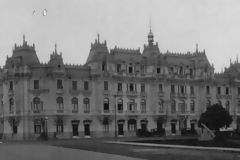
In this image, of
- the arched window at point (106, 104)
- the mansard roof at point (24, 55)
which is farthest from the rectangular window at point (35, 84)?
the arched window at point (106, 104)

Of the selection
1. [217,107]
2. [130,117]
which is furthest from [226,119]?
[130,117]

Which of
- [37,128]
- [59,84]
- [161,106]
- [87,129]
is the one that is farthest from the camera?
[161,106]

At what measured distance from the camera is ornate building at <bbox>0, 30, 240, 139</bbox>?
85875 mm

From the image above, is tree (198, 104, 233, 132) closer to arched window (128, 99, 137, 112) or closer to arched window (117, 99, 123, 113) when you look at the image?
arched window (117, 99, 123, 113)

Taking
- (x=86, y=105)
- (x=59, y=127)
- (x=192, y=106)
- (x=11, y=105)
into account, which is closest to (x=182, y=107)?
(x=192, y=106)

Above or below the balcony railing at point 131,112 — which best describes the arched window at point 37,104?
above

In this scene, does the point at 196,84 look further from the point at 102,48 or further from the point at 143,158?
the point at 143,158

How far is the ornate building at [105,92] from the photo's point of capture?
8588 cm

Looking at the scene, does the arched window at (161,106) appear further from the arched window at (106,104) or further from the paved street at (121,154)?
the paved street at (121,154)

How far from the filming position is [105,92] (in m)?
90.7

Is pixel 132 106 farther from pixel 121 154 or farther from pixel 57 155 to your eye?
pixel 57 155

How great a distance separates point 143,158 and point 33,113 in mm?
56689

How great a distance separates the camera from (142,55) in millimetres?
98188

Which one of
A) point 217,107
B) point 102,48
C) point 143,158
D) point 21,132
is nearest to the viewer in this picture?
point 143,158
